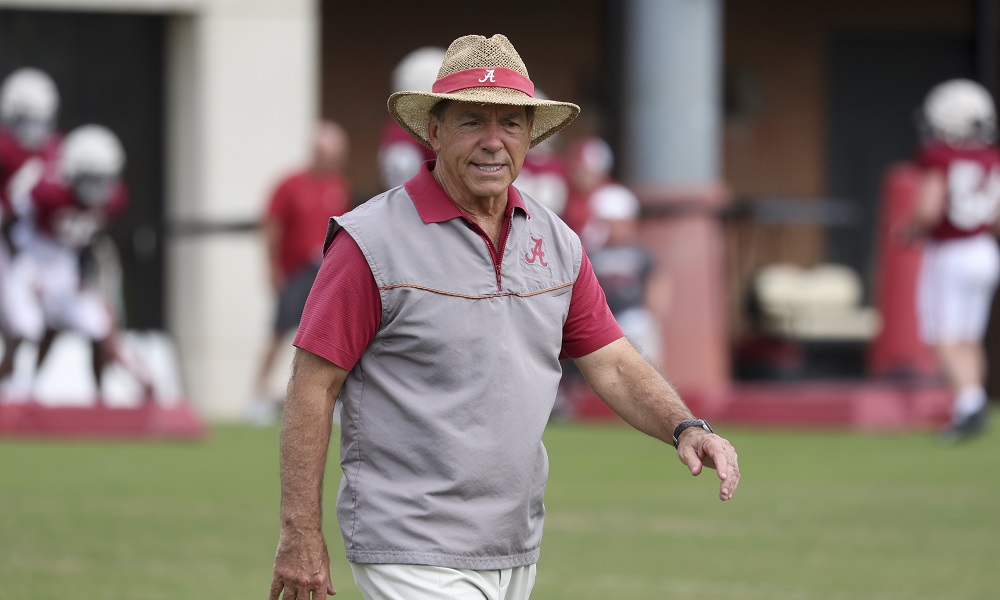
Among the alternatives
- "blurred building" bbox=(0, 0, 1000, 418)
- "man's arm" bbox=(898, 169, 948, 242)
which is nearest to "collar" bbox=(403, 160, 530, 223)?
"man's arm" bbox=(898, 169, 948, 242)

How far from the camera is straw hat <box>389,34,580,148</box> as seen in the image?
182 inches

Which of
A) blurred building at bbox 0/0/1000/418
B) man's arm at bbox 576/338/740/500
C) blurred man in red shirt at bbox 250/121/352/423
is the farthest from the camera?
blurred building at bbox 0/0/1000/418

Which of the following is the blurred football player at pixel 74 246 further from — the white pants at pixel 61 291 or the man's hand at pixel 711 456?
the man's hand at pixel 711 456

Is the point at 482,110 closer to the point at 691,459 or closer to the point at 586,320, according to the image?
the point at 586,320

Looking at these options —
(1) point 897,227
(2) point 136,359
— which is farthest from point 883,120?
(2) point 136,359

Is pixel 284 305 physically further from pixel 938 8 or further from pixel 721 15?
pixel 938 8

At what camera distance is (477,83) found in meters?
4.64

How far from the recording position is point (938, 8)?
2545 centimetres

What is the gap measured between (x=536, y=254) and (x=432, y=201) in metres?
0.28

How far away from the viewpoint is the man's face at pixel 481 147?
4.68m

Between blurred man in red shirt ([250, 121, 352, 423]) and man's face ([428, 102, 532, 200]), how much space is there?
1124 cm

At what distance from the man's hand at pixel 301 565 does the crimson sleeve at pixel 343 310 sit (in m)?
0.40

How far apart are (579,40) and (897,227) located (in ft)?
27.5

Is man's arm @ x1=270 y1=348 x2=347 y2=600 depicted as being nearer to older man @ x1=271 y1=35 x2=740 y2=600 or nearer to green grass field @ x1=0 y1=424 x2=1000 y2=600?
older man @ x1=271 y1=35 x2=740 y2=600
